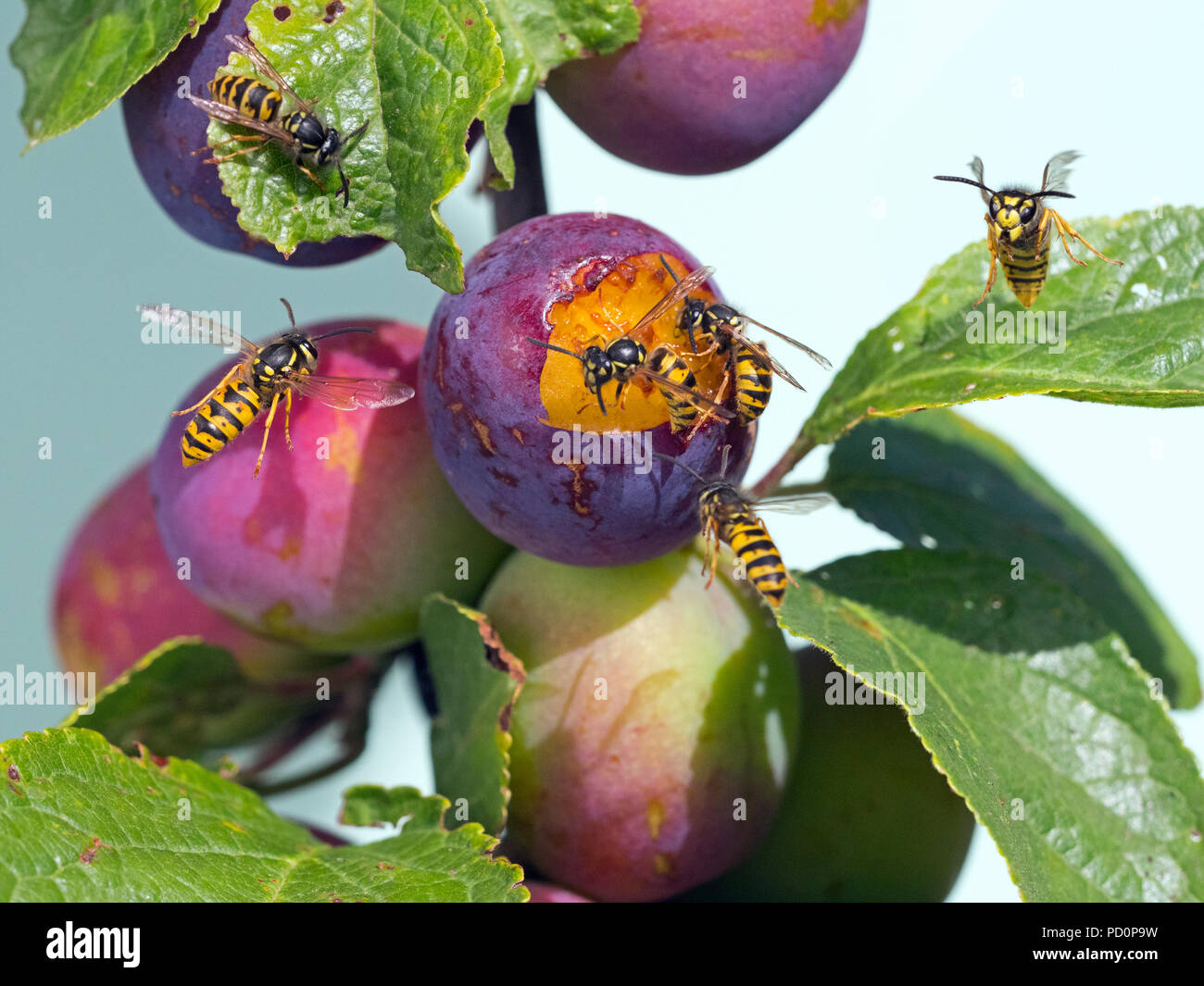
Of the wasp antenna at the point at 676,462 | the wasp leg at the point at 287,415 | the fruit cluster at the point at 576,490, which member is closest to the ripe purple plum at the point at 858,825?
the fruit cluster at the point at 576,490

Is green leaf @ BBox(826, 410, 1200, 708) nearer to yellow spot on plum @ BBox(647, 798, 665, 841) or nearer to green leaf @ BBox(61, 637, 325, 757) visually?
yellow spot on plum @ BBox(647, 798, 665, 841)

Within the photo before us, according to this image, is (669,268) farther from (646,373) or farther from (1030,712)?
(1030,712)

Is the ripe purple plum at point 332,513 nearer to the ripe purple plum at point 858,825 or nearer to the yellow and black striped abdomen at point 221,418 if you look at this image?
the yellow and black striped abdomen at point 221,418

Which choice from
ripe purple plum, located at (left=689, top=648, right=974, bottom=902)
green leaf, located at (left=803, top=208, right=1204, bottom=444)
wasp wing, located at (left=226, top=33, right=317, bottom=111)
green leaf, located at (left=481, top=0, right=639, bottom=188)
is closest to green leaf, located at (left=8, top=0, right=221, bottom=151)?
Answer: wasp wing, located at (left=226, top=33, right=317, bottom=111)

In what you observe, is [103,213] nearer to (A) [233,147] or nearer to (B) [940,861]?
(A) [233,147]

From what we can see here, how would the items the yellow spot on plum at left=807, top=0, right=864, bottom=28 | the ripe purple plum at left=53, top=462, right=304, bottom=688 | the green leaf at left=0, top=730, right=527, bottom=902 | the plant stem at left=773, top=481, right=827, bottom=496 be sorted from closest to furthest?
the green leaf at left=0, top=730, right=527, bottom=902, the yellow spot on plum at left=807, top=0, right=864, bottom=28, the plant stem at left=773, top=481, right=827, bottom=496, the ripe purple plum at left=53, top=462, right=304, bottom=688

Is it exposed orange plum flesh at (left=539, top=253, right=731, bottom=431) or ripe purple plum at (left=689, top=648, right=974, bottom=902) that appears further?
ripe purple plum at (left=689, top=648, right=974, bottom=902)
